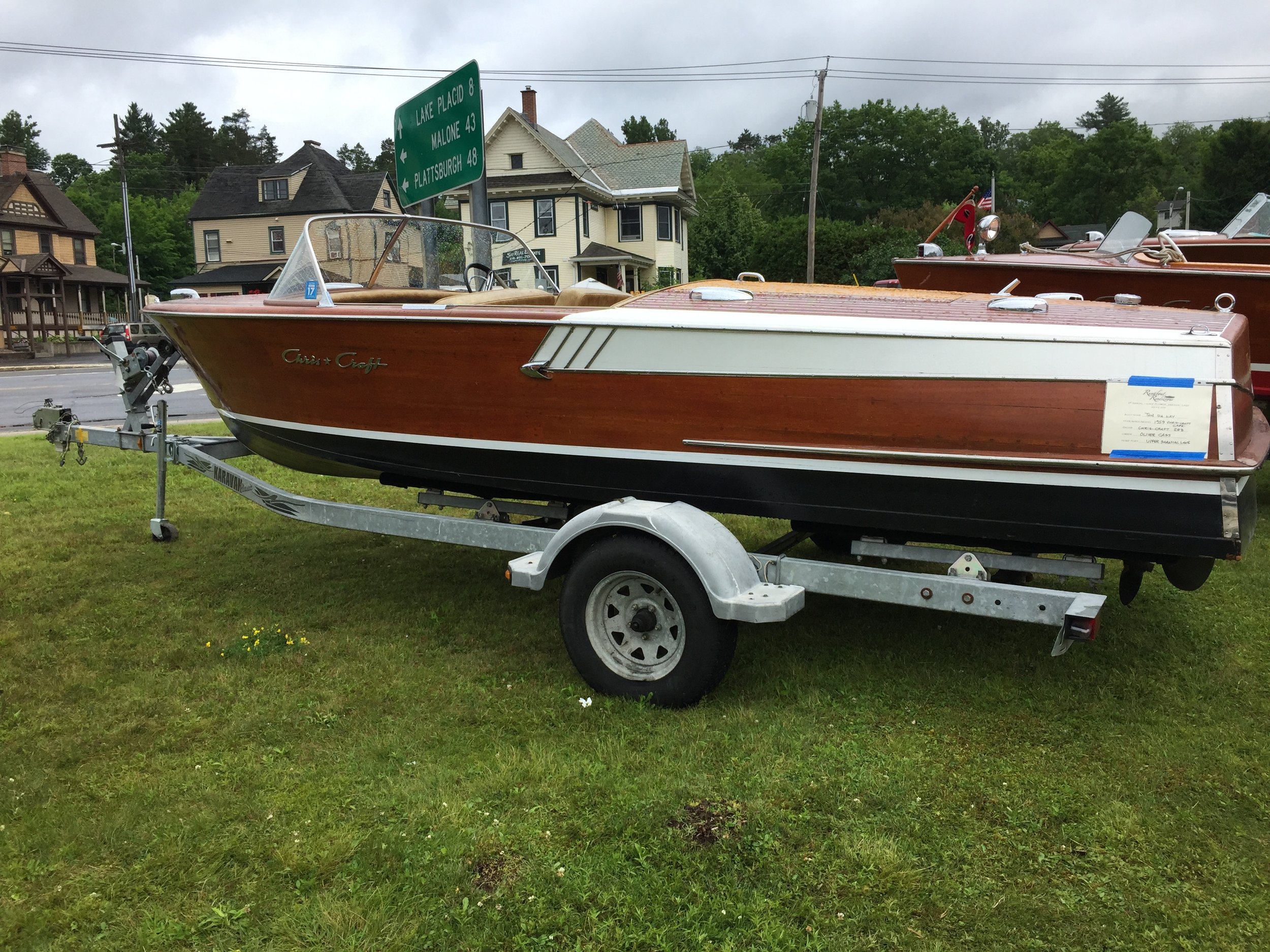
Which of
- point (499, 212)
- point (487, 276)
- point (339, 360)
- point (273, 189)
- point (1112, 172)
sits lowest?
point (339, 360)

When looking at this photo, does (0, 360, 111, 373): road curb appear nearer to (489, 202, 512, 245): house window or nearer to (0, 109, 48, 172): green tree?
(489, 202, 512, 245): house window

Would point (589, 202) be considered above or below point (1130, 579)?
above

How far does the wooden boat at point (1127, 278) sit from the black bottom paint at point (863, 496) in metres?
2.86

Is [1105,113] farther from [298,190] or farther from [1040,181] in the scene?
[298,190]

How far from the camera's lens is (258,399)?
16.0 ft

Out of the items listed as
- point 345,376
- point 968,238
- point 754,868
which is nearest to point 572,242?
point 968,238

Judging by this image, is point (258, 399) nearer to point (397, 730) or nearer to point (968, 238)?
point (397, 730)

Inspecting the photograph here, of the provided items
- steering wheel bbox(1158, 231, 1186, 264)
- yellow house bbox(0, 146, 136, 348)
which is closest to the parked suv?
steering wheel bbox(1158, 231, 1186, 264)

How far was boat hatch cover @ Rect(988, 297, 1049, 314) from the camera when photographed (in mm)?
3434

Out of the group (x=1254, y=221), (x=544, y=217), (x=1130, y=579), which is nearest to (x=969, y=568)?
(x=1130, y=579)

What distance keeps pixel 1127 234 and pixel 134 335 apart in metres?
7.41

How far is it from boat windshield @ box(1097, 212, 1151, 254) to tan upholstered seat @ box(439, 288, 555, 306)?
189 inches

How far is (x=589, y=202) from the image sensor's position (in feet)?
111

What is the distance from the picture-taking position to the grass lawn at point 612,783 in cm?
237
